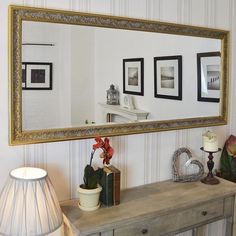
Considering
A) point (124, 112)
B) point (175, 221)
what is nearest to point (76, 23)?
point (124, 112)

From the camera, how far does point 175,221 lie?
6.29 feet

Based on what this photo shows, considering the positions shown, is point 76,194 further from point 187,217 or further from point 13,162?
point 187,217

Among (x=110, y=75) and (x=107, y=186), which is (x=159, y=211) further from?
(x=110, y=75)

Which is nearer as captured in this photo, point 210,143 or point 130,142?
point 130,142

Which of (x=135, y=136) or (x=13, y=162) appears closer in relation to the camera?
(x=13, y=162)

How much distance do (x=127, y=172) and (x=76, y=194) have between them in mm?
356

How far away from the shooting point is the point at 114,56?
2.03 meters

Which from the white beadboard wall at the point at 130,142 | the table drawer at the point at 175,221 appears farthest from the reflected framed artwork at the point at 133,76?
the table drawer at the point at 175,221

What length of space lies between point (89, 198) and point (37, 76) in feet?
2.23

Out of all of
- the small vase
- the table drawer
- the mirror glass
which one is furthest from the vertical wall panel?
the small vase

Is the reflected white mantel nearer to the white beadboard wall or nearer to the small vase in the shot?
the white beadboard wall

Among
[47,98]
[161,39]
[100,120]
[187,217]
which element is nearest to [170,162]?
[187,217]

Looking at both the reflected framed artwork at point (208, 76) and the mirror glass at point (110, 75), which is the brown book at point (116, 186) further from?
the reflected framed artwork at point (208, 76)

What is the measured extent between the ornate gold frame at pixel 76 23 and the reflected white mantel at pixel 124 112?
0.15ft
